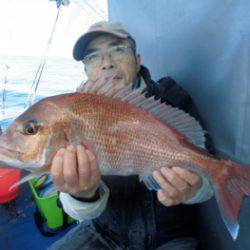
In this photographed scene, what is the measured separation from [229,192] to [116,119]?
1.42 ft

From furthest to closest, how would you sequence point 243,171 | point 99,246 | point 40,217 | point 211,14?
point 40,217 → point 99,246 → point 211,14 → point 243,171

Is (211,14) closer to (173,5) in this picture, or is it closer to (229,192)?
(173,5)

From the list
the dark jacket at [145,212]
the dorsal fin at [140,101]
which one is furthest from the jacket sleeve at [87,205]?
the dorsal fin at [140,101]

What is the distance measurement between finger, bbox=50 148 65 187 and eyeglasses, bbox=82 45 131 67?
30.1 inches

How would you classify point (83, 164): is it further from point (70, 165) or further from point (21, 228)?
point (21, 228)

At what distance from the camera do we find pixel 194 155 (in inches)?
43.1

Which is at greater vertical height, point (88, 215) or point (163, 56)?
point (163, 56)

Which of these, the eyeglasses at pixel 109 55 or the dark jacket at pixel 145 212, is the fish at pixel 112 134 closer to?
the dark jacket at pixel 145 212

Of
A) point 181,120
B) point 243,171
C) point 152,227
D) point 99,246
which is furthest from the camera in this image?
point 99,246

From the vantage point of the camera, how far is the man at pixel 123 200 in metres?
1.46

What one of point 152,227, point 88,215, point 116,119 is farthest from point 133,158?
point 152,227

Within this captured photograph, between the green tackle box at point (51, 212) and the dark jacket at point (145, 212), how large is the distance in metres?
0.80

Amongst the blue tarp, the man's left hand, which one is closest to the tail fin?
the man's left hand

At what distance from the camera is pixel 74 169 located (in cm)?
113
